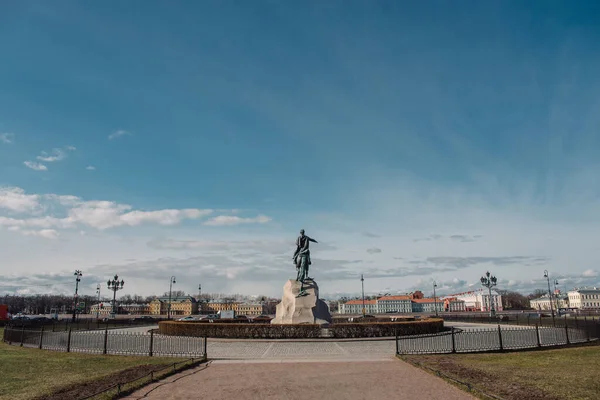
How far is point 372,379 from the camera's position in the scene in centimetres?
1236

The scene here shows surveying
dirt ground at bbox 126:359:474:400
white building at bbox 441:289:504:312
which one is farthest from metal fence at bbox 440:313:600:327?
white building at bbox 441:289:504:312

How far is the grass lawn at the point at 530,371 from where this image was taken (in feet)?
33.6

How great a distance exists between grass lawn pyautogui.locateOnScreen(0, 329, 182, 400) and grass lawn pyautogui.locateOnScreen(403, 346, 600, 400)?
10.4 m

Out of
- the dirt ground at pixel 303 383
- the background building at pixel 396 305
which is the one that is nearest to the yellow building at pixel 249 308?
the background building at pixel 396 305

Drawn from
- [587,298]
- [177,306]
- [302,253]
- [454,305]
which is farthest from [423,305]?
[302,253]

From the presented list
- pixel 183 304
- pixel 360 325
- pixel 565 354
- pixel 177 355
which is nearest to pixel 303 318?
pixel 360 325

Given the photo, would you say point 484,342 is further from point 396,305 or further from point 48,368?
point 396,305

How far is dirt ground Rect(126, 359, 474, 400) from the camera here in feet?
34.1

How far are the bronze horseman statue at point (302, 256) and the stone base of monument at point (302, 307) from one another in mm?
482

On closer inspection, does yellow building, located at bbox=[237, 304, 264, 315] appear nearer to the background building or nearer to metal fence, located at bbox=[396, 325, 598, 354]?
the background building

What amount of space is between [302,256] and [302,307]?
12.5ft

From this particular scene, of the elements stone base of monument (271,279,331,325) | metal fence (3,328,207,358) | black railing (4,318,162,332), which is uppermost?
stone base of monument (271,279,331,325)

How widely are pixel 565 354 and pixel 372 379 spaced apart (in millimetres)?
9877

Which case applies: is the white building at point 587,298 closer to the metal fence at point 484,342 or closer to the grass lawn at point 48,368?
the metal fence at point 484,342
